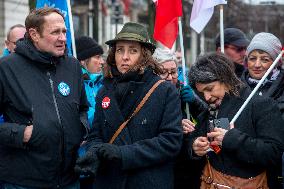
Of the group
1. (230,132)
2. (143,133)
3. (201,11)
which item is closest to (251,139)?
(230,132)

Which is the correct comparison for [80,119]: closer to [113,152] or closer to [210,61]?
[113,152]

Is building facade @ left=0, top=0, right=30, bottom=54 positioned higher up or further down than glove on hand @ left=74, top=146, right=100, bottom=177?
higher up

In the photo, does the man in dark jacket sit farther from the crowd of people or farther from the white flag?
the white flag

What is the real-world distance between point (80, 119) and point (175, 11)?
147 centimetres

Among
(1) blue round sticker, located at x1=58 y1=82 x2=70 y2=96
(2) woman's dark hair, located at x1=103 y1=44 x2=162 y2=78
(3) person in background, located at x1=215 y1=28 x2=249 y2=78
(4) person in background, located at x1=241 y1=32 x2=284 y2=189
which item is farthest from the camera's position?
Answer: (3) person in background, located at x1=215 y1=28 x2=249 y2=78

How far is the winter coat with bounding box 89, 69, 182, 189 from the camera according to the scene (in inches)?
138

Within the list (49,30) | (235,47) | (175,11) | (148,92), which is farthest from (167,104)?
(235,47)

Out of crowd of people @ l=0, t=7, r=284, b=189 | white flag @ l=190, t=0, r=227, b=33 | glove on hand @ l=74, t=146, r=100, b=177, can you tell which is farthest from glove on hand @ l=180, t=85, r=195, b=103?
glove on hand @ l=74, t=146, r=100, b=177

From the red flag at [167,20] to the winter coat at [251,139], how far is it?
4.37 feet

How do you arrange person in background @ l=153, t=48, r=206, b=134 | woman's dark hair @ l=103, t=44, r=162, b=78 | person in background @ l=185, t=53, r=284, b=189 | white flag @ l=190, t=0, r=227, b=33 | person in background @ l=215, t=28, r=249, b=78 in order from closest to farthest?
person in background @ l=185, t=53, r=284, b=189 < woman's dark hair @ l=103, t=44, r=162, b=78 < person in background @ l=153, t=48, r=206, b=134 < white flag @ l=190, t=0, r=227, b=33 < person in background @ l=215, t=28, r=249, b=78

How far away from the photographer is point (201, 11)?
15.6ft

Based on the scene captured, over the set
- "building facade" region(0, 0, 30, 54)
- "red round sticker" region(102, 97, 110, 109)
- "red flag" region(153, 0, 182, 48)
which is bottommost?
"red round sticker" region(102, 97, 110, 109)

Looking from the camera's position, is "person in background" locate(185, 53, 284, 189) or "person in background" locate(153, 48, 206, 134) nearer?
"person in background" locate(185, 53, 284, 189)

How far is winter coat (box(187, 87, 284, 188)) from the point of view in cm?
350
